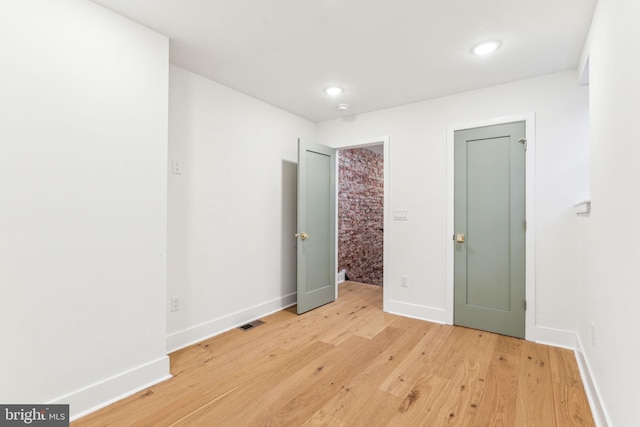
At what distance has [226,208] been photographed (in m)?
2.99

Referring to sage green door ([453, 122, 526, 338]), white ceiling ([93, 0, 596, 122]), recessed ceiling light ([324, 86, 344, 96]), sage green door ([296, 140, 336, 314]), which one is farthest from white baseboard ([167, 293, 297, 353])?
recessed ceiling light ([324, 86, 344, 96])

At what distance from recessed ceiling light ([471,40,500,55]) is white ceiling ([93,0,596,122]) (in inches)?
2.0

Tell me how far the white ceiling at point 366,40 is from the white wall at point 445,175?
0.24m

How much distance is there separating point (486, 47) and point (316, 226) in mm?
2457

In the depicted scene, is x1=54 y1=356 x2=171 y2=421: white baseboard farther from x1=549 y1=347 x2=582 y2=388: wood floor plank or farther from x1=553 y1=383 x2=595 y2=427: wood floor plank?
x1=549 y1=347 x2=582 y2=388: wood floor plank

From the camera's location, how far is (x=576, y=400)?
1845 millimetres

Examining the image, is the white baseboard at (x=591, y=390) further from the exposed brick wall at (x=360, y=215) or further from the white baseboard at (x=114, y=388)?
the exposed brick wall at (x=360, y=215)

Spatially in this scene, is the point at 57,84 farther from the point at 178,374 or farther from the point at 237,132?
the point at 178,374

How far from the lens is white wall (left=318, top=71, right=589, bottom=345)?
258 centimetres

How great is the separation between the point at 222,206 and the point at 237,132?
80 centimetres

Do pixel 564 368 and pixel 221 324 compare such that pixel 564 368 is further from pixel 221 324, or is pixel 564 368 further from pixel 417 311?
pixel 221 324

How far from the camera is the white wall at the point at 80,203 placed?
152cm

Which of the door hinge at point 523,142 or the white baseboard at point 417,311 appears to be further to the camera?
the white baseboard at point 417,311

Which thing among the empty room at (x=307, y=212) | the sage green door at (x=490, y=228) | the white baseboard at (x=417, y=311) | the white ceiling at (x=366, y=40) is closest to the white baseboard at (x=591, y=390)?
the empty room at (x=307, y=212)
